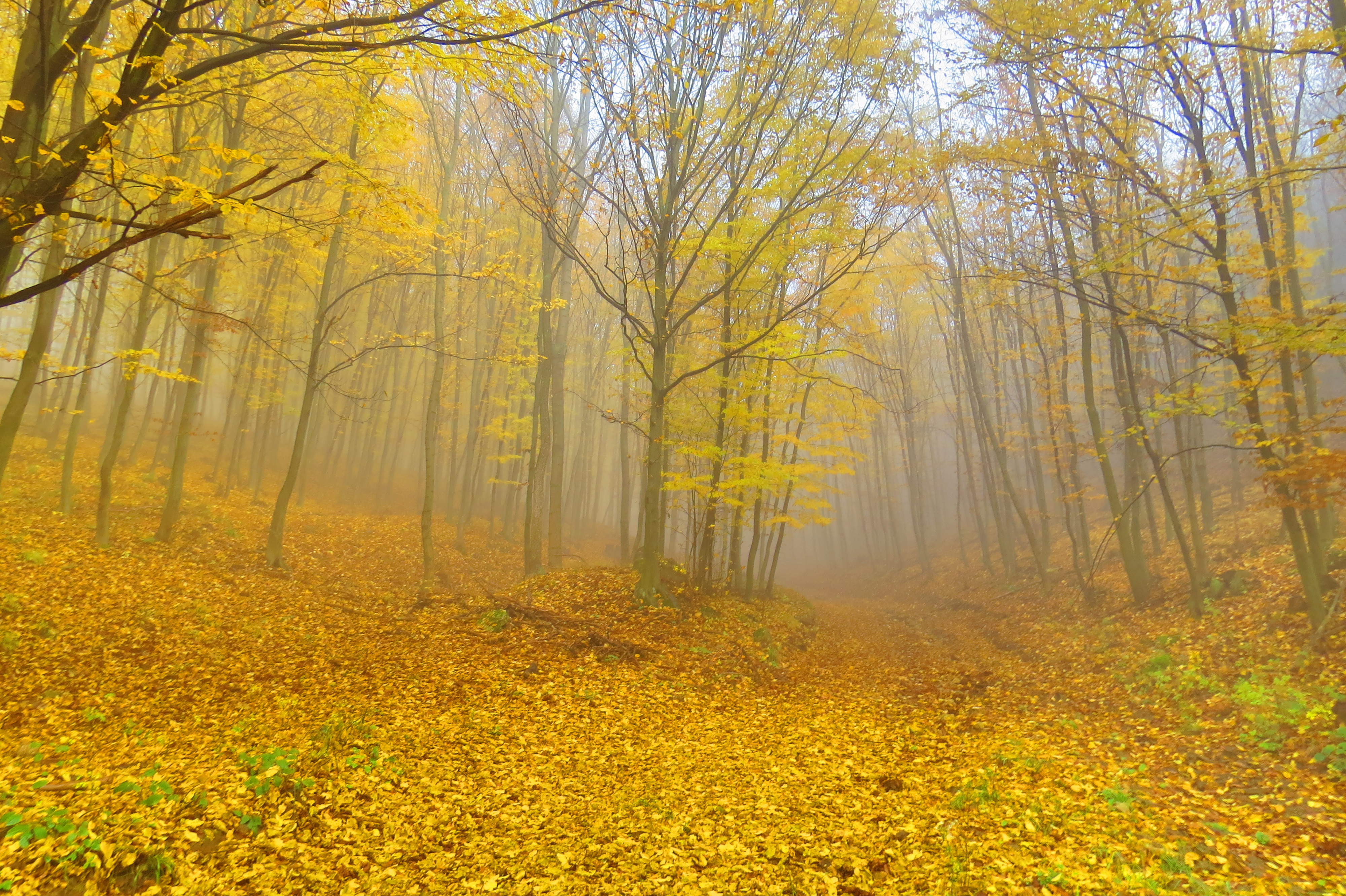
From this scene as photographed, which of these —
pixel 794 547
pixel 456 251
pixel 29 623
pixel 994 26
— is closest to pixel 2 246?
pixel 29 623

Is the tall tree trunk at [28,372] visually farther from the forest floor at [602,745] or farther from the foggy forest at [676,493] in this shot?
the forest floor at [602,745]

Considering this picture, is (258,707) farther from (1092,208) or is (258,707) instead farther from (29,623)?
(1092,208)

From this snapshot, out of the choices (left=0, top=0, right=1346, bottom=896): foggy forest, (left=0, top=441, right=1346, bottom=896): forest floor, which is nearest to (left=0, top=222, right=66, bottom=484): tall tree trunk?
(left=0, top=0, right=1346, bottom=896): foggy forest

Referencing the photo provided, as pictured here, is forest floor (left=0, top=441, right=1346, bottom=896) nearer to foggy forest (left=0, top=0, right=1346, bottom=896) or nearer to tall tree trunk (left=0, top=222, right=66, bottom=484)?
foggy forest (left=0, top=0, right=1346, bottom=896)

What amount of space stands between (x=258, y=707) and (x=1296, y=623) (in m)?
Result: 12.9

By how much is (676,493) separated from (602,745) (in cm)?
1092

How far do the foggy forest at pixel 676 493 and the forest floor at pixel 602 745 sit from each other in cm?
5

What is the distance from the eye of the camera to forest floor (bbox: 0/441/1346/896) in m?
3.89

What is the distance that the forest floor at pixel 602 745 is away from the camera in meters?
3.89

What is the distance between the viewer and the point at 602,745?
603 centimetres

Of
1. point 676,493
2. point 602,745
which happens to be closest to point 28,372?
point 602,745

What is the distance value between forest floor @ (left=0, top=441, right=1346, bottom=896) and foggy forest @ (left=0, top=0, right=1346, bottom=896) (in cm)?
5

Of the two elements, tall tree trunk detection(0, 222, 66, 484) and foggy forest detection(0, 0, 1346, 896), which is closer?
foggy forest detection(0, 0, 1346, 896)

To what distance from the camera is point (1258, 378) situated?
8891 mm
